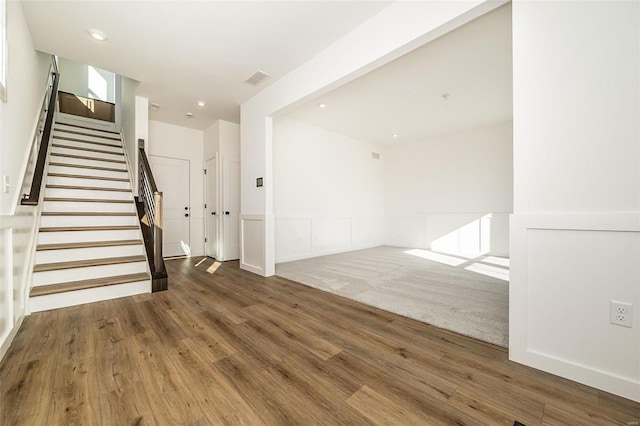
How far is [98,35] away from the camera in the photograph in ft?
8.54

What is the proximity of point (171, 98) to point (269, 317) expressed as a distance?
12.5ft

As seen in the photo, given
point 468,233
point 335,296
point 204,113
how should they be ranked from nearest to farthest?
point 335,296, point 204,113, point 468,233

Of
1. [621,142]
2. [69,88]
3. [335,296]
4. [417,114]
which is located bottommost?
[335,296]

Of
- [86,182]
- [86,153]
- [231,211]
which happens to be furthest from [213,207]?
[86,153]

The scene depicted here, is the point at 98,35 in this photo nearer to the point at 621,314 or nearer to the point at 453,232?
the point at 621,314

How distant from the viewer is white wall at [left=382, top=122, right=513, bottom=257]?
5324mm

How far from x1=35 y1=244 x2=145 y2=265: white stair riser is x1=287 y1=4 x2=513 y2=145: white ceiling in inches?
132

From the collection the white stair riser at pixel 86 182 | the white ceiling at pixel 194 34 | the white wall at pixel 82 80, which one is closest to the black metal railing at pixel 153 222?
the white stair riser at pixel 86 182

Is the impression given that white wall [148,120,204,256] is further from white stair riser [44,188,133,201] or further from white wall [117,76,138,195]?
white stair riser [44,188,133,201]

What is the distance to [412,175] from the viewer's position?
6695 millimetres

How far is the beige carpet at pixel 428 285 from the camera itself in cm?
218

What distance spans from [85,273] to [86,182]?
1824mm

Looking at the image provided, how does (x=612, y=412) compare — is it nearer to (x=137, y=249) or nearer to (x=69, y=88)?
(x=137, y=249)

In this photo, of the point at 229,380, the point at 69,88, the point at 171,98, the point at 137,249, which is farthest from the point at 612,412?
the point at 69,88
